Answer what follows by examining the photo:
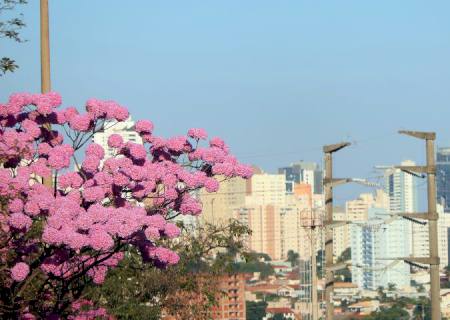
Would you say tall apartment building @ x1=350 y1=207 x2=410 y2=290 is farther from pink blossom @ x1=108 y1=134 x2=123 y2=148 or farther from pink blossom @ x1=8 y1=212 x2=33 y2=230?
pink blossom @ x1=8 y1=212 x2=33 y2=230

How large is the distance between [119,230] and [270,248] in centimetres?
14979

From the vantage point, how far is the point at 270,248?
158 meters

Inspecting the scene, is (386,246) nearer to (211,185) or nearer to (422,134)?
(422,134)

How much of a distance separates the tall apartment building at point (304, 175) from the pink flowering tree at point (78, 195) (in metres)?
153

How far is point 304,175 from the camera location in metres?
175

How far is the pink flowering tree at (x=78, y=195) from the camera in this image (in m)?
8.43

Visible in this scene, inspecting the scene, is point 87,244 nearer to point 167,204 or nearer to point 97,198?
point 97,198

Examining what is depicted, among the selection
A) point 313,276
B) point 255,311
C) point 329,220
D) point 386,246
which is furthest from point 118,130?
point 386,246

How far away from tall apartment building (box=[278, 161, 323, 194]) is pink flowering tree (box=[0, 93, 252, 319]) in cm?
15311

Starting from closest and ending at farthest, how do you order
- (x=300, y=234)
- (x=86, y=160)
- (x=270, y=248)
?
(x=86, y=160)
(x=300, y=234)
(x=270, y=248)

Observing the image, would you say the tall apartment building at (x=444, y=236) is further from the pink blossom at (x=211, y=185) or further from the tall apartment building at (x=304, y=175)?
the pink blossom at (x=211, y=185)

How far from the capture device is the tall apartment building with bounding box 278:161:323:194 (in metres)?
167

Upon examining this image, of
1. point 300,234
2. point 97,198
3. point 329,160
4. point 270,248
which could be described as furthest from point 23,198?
point 270,248

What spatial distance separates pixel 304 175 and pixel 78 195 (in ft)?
546
